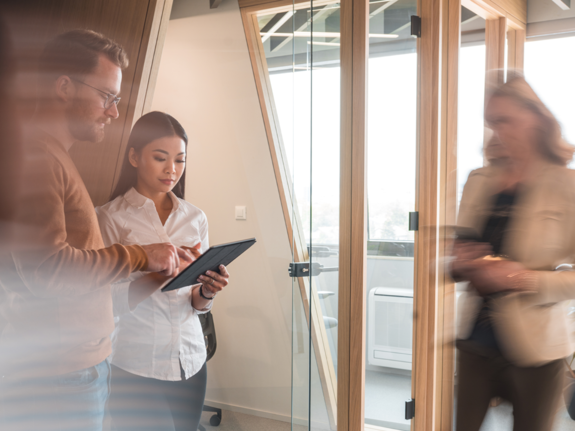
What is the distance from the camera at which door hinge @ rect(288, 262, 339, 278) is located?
143cm

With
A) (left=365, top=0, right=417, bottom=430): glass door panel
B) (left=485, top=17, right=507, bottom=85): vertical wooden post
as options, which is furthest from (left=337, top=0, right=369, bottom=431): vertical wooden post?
(left=485, top=17, right=507, bottom=85): vertical wooden post

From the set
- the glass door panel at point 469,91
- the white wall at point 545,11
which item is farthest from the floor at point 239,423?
the white wall at point 545,11

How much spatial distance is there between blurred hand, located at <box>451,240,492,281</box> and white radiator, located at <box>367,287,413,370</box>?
37 cm

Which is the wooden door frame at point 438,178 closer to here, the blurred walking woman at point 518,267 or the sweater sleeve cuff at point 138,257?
the blurred walking woman at point 518,267

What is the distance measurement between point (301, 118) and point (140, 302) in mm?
920

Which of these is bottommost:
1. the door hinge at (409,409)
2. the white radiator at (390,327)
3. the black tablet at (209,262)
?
the door hinge at (409,409)

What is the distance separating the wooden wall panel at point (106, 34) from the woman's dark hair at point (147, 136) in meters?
0.02

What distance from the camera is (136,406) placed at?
0.79 metres

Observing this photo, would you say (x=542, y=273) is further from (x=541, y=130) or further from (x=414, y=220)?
(x=414, y=220)

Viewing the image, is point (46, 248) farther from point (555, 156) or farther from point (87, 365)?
point (555, 156)

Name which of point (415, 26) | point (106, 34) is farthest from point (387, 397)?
point (106, 34)

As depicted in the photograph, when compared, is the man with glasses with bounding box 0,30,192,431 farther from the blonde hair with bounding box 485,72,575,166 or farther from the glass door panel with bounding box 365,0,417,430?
the blonde hair with bounding box 485,72,575,166

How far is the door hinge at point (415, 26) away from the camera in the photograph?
2162 mm

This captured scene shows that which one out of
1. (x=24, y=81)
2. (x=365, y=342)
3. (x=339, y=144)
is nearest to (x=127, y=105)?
(x=24, y=81)
